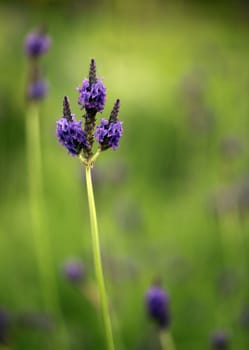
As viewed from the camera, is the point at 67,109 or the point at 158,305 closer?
the point at 67,109

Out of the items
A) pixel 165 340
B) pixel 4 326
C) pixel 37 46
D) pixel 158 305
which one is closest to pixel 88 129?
pixel 158 305

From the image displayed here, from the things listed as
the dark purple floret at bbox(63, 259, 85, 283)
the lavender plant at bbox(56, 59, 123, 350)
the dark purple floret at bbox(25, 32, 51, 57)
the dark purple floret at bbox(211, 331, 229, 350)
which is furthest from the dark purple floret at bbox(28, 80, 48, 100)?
the dark purple floret at bbox(211, 331, 229, 350)

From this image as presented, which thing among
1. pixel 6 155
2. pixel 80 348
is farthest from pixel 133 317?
pixel 6 155

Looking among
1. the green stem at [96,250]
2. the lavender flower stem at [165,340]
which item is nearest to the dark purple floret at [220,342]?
the lavender flower stem at [165,340]

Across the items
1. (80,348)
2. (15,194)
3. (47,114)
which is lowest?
(80,348)

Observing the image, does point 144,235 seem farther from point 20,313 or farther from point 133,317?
point 20,313

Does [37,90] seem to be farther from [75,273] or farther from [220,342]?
[220,342]

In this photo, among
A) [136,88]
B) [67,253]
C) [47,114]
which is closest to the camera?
[67,253]
